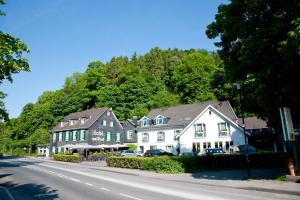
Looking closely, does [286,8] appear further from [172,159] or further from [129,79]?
[129,79]

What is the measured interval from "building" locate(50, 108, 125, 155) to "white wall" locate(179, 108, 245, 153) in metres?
18.2

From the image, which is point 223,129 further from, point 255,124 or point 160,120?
point 160,120

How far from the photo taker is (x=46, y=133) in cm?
9038

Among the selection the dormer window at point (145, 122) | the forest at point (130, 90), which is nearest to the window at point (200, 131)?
the dormer window at point (145, 122)

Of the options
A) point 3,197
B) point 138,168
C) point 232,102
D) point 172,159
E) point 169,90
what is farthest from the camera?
point 169,90

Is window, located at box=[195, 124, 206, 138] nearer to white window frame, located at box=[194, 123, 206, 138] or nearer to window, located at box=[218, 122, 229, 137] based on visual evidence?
white window frame, located at box=[194, 123, 206, 138]

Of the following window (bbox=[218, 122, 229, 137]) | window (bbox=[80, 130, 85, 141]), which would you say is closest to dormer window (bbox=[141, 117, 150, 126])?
window (bbox=[80, 130, 85, 141])

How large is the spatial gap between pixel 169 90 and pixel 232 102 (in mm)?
24747

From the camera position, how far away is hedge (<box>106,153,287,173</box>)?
27.8m

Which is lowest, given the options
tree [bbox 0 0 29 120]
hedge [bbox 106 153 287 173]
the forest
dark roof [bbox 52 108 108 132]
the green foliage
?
hedge [bbox 106 153 287 173]

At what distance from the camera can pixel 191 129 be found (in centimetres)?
4828

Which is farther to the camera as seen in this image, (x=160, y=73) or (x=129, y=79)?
(x=160, y=73)

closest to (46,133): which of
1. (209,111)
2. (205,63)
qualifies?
(205,63)

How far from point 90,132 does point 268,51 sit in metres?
50.5
